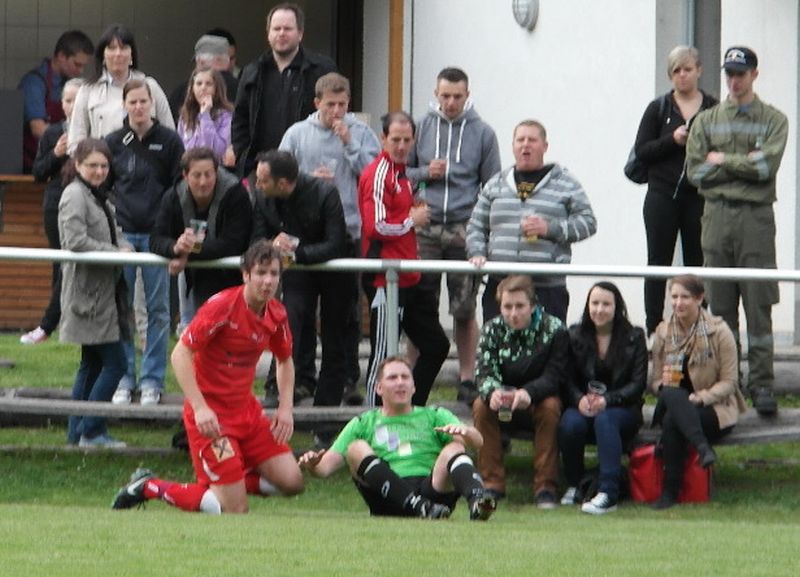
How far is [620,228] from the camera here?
17.3 meters

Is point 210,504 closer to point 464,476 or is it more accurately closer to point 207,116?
point 464,476

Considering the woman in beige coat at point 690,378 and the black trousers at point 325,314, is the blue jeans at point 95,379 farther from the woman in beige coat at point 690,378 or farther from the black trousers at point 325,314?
the woman in beige coat at point 690,378

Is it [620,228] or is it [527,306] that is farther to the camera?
[620,228]

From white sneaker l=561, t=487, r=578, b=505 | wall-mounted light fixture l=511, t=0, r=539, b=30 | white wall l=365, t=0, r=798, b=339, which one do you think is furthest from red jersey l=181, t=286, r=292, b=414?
wall-mounted light fixture l=511, t=0, r=539, b=30

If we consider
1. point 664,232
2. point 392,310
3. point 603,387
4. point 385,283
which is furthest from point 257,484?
point 664,232

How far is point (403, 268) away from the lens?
13.3 metres

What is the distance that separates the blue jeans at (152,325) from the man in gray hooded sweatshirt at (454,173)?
5.45 ft

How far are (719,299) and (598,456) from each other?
1.31 m

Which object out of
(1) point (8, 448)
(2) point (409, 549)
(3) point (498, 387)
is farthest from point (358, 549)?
(1) point (8, 448)

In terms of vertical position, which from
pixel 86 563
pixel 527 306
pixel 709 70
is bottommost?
pixel 86 563

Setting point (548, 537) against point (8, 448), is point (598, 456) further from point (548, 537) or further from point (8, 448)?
point (8, 448)

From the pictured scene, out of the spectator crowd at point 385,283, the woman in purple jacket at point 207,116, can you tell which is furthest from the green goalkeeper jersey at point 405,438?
the woman in purple jacket at point 207,116

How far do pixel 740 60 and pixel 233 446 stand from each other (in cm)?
393

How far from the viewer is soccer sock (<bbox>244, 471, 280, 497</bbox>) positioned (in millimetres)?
12609
